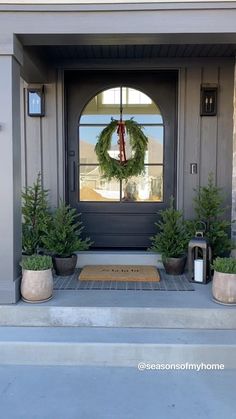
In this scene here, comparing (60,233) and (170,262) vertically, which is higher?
(60,233)

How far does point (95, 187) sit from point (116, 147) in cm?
48

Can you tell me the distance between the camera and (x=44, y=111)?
3.68m

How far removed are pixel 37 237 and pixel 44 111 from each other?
1.27m

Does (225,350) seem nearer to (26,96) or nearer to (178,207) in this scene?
(178,207)

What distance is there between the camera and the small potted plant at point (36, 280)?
8.75ft

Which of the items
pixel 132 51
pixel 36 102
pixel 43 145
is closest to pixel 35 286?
pixel 43 145

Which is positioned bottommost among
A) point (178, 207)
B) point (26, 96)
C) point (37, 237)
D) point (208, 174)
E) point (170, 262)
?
point (170, 262)

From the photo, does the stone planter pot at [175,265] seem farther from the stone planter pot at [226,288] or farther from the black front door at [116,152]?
the stone planter pot at [226,288]

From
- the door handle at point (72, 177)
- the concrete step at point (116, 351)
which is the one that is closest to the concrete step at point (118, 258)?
the door handle at point (72, 177)

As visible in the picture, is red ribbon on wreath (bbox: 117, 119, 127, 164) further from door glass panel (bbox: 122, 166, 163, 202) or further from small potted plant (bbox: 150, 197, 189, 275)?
small potted plant (bbox: 150, 197, 189, 275)

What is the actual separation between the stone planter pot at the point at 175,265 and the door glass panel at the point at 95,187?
3.10 ft

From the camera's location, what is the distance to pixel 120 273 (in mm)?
3346

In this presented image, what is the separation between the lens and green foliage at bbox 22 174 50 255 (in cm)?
338

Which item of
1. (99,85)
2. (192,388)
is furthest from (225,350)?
(99,85)
